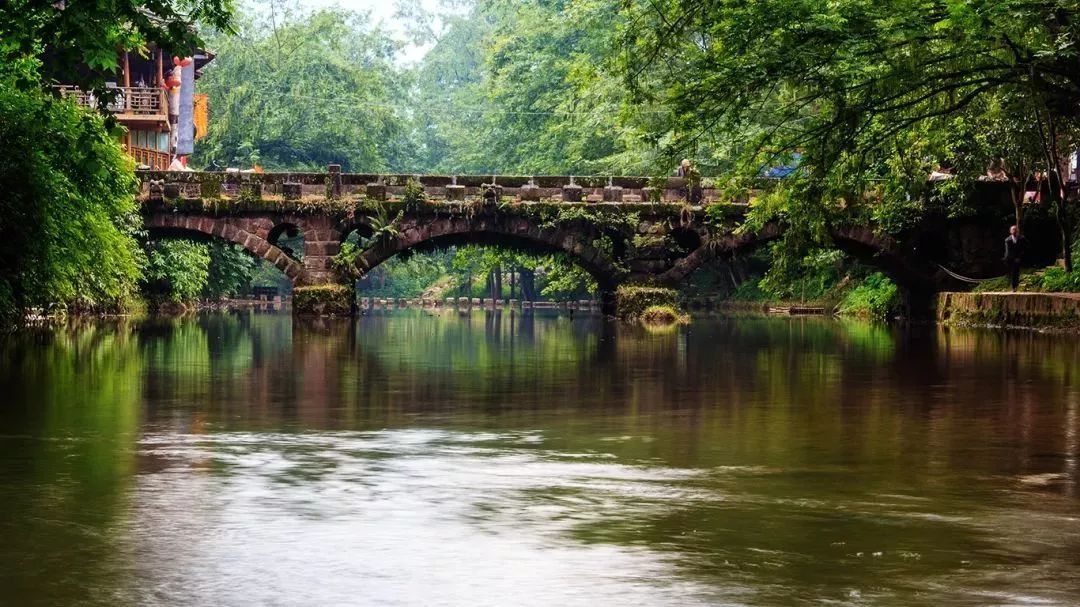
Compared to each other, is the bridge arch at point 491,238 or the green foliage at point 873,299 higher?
the bridge arch at point 491,238

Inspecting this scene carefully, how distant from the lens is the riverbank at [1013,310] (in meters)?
34.1

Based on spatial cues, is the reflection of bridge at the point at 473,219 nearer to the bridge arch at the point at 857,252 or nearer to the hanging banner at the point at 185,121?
the bridge arch at the point at 857,252

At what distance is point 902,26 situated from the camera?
75.6ft

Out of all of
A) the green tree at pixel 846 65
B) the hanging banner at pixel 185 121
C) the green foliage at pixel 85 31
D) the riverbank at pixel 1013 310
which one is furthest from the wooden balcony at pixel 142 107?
the green foliage at pixel 85 31

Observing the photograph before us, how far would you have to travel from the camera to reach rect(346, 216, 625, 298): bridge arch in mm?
49312

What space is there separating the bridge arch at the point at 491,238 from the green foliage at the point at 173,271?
24.8 ft

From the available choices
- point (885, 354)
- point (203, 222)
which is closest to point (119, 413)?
point (885, 354)

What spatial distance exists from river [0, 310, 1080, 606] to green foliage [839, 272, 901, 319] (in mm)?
31642

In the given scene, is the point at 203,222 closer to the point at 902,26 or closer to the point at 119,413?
the point at 902,26

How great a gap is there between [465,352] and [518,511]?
1955 centimetres

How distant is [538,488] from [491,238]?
4086cm

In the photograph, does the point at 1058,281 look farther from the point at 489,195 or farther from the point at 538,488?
the point at 538,488

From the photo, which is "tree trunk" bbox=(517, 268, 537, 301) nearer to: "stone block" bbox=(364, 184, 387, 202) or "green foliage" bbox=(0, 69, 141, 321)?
"stone block" bbox=(364, 184, 387, 202)

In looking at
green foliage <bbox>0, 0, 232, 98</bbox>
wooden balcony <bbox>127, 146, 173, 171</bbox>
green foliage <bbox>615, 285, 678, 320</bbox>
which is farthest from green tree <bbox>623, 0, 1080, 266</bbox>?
wooden balcony <bbox>127, 146, 173, 171</bbox>
